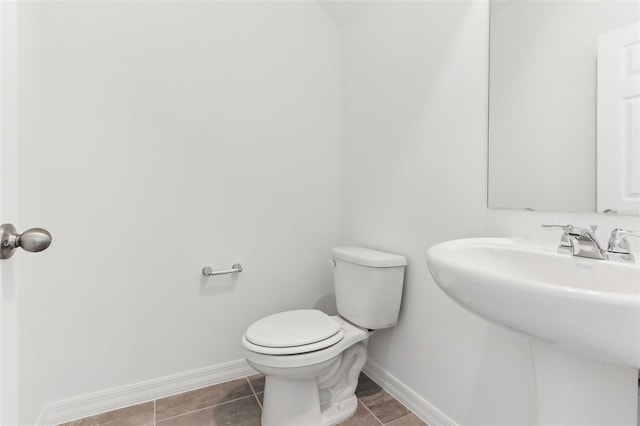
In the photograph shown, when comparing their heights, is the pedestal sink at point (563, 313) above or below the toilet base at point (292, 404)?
above

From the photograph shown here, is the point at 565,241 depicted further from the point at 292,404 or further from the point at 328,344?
the point at 292,404

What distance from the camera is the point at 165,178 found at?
66.4 inches

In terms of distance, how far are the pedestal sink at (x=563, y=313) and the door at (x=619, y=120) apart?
0.21 metres

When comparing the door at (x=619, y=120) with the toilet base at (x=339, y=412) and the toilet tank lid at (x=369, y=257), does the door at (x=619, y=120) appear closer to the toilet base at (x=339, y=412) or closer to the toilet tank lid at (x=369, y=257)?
the toilet tank lid at (x=369, y=257)

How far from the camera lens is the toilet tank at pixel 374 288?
61.4 inches

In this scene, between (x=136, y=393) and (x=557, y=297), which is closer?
(x=557, y=297)

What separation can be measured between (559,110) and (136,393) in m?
2.06

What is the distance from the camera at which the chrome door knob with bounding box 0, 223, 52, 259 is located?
1.69 ft

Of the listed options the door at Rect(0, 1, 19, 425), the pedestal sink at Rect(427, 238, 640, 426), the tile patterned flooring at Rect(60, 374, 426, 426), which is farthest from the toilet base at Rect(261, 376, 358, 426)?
the door at Rect(0, 1, 19, 425)

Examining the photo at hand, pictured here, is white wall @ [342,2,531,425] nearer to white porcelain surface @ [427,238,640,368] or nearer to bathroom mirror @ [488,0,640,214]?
bathroom mirror @ [488,0,640,214]

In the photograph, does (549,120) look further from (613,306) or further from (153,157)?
(153,157)

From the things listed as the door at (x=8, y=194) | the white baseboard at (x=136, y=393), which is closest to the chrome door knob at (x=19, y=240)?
the door at (x=8, y=194)

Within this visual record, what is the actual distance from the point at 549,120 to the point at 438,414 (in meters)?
1.20

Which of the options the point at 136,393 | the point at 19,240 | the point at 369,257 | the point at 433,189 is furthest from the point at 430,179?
the point at 136,393
